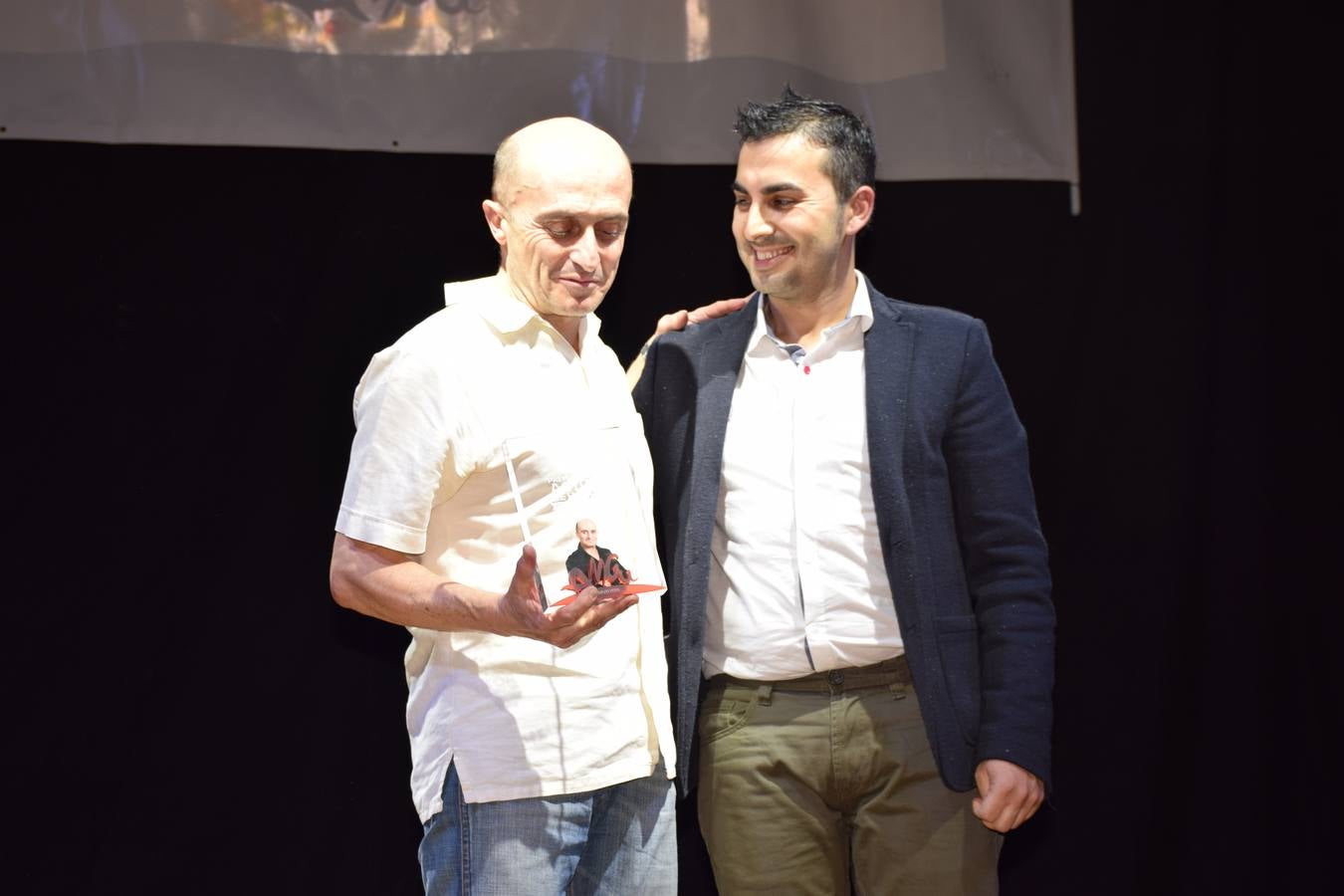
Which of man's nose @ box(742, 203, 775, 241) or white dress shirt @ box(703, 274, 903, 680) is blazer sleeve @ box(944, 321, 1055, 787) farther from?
man's nose @ box(742, 203, 775, 241)

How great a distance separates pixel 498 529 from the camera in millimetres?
2047

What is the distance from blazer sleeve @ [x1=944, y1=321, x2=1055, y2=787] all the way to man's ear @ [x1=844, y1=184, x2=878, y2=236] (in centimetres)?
31

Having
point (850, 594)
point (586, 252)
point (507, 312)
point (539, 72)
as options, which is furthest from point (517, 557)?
point (539, 72)

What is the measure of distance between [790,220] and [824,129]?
19 cm

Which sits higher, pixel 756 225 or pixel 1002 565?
pixel 756 225

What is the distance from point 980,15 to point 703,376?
5.14 ft

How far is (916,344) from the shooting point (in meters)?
2.44

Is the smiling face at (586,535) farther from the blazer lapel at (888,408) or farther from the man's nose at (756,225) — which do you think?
the man's nose at (756,225)

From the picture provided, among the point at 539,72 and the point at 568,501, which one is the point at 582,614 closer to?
the point at 568,501

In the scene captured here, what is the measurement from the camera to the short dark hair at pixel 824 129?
2506 mm

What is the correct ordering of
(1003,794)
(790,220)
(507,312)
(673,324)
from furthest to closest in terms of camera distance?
1. (673,324)
2. (790,220)
3. (1003,794)
4. (507,312)

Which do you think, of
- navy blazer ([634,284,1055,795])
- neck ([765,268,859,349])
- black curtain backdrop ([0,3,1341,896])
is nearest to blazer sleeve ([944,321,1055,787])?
navy blazer ([634,284,1055,795])

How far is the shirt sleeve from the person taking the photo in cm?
196

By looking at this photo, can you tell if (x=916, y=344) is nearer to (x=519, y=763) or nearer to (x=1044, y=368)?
(x=519, y=763)
